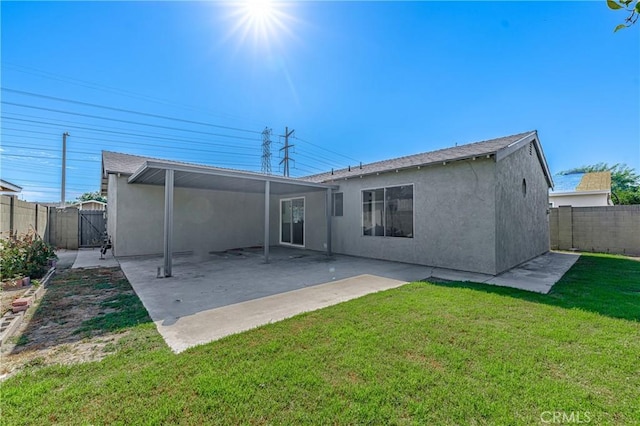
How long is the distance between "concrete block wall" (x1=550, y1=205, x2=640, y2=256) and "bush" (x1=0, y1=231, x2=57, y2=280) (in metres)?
18.2

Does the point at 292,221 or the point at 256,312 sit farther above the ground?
the point at 292,221

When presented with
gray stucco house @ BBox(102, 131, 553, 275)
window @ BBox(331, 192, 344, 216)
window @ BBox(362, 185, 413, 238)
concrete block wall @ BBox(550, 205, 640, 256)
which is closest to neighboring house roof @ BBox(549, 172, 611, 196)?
concrete block wall @ BBox(550, 205, 640, 256)

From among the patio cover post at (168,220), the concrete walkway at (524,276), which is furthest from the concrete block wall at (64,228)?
the concrete walkway at (524,276)

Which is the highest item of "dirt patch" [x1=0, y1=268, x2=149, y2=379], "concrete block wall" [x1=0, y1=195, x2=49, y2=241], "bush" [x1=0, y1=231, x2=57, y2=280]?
"concrete block wall" [x1=0, y1=195, x2=49, y2=241]

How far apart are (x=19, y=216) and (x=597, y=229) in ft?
66.3

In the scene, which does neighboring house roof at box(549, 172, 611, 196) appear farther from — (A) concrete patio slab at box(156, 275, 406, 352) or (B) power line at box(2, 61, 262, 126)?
(B) power line at box(2, 61, 262, 126)

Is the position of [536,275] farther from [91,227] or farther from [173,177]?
[91,227]

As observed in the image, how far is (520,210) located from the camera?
844 cm

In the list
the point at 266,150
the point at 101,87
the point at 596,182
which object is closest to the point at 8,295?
the point at 101,87

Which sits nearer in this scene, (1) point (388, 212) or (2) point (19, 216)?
(2) point (19, 216)

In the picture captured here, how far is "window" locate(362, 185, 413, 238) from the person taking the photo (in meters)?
8.49

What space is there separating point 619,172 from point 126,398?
137ft

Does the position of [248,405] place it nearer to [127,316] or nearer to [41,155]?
[127,316]

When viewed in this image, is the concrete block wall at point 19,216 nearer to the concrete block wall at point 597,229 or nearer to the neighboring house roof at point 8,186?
the neighboring house roof at point 8,186
